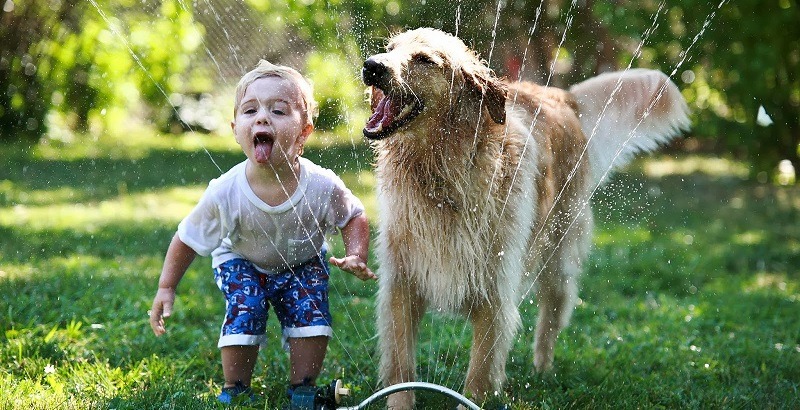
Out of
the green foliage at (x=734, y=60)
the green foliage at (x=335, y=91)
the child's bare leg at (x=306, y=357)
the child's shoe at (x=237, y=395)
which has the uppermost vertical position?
the green foliage at (x=734, y=60)

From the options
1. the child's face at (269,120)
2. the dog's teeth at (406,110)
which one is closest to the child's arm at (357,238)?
the child's face at (269,120)

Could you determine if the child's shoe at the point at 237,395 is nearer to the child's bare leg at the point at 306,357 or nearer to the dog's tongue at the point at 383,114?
the child's bare leg at the point at 306,357

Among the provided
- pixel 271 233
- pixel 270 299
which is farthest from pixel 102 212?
pixel 271 233

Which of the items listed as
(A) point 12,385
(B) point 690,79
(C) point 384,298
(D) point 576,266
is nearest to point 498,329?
(C) point 384,298

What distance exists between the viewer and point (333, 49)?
5863 millimetres

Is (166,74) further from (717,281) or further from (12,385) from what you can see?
(12,385)

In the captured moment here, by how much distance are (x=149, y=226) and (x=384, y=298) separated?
3474 millimetres

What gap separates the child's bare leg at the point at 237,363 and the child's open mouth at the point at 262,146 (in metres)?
0.71

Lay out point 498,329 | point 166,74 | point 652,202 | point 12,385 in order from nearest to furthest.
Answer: point 12,385 → point 498,329 → point 652,202 → point 166,74

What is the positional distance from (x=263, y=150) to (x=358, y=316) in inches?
69.4

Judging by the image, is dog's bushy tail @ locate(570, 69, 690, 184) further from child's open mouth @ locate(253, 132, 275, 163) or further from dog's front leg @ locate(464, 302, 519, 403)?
child's open mouth @ locate(253, 132, 275, 163)

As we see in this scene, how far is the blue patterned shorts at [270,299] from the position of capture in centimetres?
337

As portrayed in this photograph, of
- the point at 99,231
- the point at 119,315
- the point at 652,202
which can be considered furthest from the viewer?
the point at 652,202

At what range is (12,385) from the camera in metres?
3.20
